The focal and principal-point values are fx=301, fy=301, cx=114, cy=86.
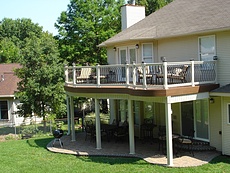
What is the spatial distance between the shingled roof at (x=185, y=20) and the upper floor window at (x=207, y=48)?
0.66 metres

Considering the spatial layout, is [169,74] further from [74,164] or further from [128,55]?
[74,164]

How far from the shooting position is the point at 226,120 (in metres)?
13.3

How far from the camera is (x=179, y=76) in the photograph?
13.2 m

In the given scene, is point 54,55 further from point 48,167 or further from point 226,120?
point 226,120

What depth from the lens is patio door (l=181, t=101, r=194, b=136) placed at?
1573 cm

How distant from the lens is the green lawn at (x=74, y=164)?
1201 cm

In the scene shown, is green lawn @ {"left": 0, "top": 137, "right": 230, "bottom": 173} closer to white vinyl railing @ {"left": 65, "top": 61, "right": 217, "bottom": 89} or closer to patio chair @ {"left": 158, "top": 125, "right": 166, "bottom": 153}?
patio chair @ {"left": 158, "top": 125, "right": 166, "bottom": 153}

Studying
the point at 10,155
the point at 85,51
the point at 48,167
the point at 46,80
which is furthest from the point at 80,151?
the point at 85,51

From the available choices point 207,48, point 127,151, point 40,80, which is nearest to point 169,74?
point 207,48

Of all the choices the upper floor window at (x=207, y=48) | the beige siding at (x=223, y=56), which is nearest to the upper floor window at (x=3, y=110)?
the upper floor window at (x=207, y=48)

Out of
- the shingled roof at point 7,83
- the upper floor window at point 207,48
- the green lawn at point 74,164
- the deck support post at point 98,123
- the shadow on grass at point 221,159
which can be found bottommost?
the green lawn at point 74,164

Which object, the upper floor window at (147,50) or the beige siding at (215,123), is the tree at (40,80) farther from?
the beige siding at (215,123)

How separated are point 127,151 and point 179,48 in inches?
234

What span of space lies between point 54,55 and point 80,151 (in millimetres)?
9662
